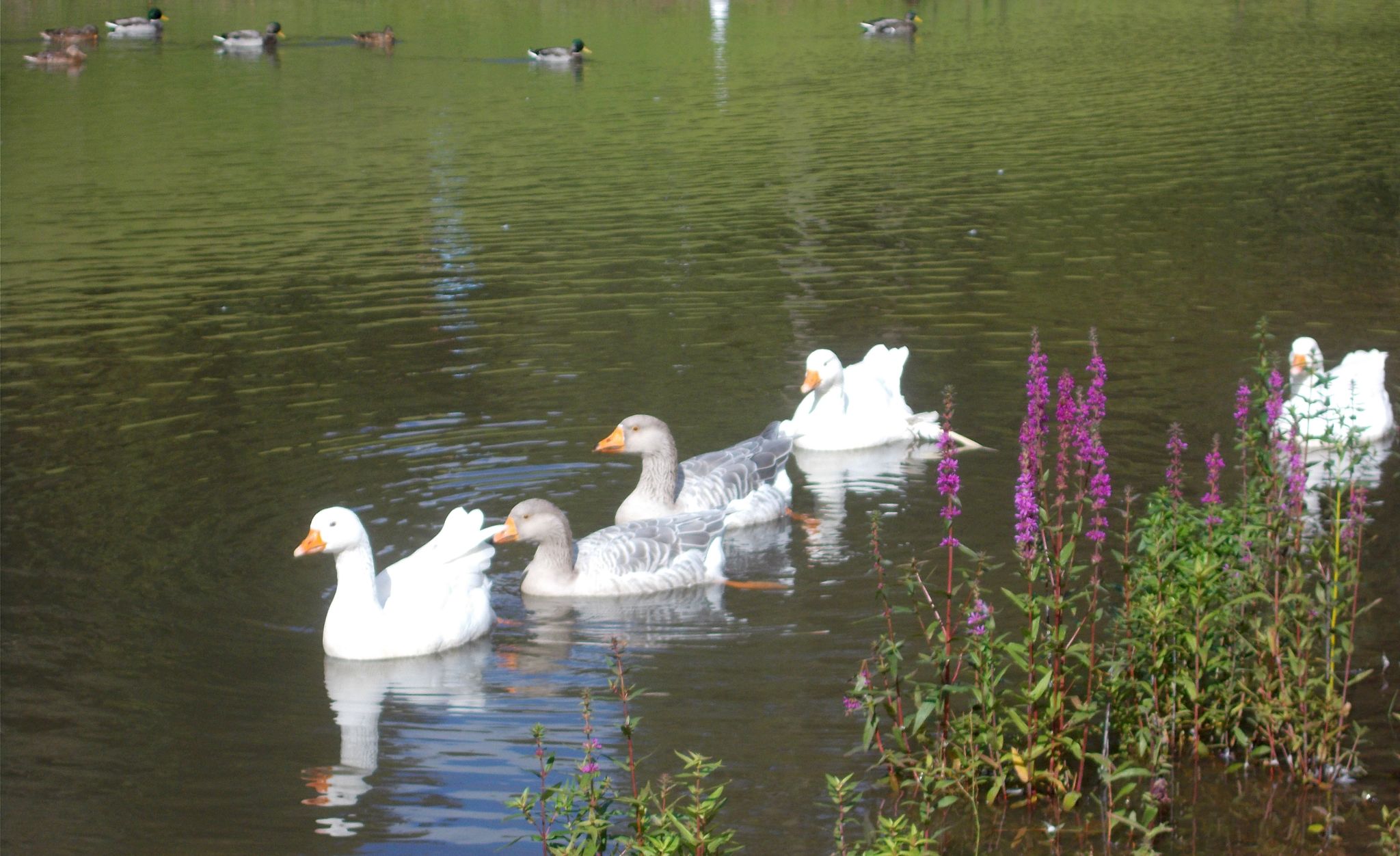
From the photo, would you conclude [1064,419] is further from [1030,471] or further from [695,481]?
[695,481]

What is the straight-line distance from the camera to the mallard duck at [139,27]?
54.6m

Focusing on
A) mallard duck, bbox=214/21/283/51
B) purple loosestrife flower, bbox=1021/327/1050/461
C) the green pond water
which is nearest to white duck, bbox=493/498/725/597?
the green pond water

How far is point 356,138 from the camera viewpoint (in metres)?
32.3

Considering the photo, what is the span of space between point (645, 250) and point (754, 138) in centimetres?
1039

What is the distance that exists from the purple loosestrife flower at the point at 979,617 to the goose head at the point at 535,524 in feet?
13.4

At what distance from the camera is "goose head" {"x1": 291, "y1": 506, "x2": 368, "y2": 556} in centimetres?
939

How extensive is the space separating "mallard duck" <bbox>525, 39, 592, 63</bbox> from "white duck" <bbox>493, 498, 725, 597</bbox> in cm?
3519

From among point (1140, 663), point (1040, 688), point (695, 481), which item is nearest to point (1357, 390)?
point (695, 481)

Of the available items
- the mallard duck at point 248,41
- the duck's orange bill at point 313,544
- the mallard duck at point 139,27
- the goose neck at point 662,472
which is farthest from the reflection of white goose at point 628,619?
the mallard duck at point 139,27

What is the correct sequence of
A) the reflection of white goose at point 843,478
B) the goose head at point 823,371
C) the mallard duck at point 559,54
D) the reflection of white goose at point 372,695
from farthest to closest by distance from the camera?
the mallard duck at point 559,54
the goose head at point 823,371
the reflection of white goose at point 843,478
the reflection of white goose at point 372,695

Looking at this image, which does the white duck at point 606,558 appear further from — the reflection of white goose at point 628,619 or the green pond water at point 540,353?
the green pond water at point 540,353

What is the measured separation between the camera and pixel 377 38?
4806cm

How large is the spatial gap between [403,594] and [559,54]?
3653 cm

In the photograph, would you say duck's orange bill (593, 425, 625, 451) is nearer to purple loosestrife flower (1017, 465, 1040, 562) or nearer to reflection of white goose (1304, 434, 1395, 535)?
reflection of white goose (1304, 434, 1395, 535)
